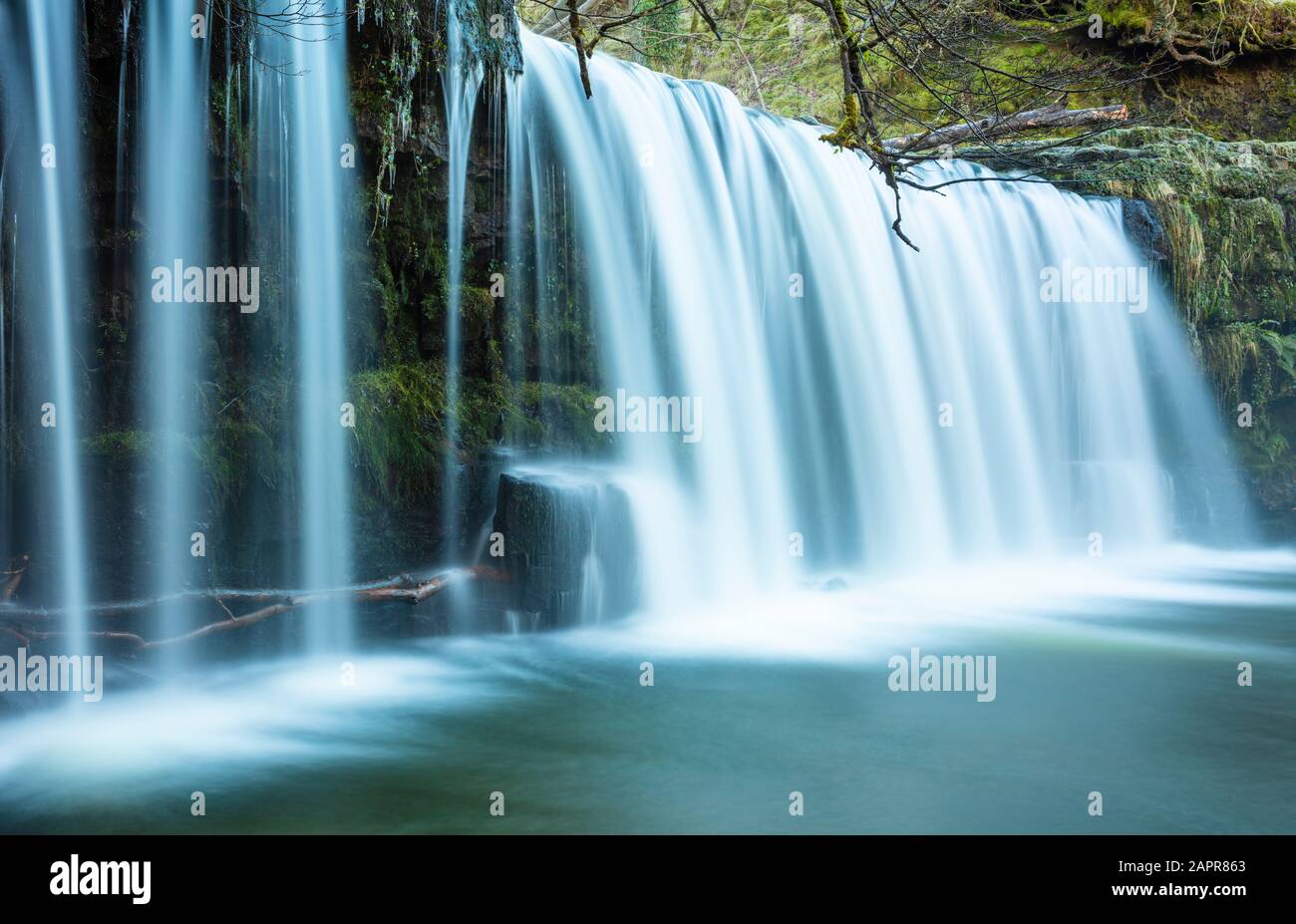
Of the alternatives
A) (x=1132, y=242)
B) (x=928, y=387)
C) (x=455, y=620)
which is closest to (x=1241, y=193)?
(x=1132, y=242)

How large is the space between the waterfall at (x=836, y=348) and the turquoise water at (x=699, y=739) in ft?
5.56

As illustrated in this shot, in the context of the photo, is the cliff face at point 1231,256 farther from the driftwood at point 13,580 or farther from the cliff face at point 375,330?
the driftwood at point 13,580

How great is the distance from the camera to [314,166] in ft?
21.9

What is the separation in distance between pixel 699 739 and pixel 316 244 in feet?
12.7

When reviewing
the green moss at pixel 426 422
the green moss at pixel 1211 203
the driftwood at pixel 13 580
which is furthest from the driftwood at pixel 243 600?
the green moss at pixel 1211 203

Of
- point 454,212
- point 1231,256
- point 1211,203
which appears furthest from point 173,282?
point 1231,256

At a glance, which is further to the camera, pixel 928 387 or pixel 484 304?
pixel 928 387

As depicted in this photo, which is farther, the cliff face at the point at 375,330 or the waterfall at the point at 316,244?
the waterfall at the point at 316,244

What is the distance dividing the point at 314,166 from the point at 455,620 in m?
3.01

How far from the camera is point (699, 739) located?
5.17 m

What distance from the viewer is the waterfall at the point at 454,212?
714cm

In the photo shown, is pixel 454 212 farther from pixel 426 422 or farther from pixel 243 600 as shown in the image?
pixel 243 600

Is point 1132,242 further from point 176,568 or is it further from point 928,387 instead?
point 176,568

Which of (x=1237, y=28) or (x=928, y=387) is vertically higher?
(x=1237, y=28)
